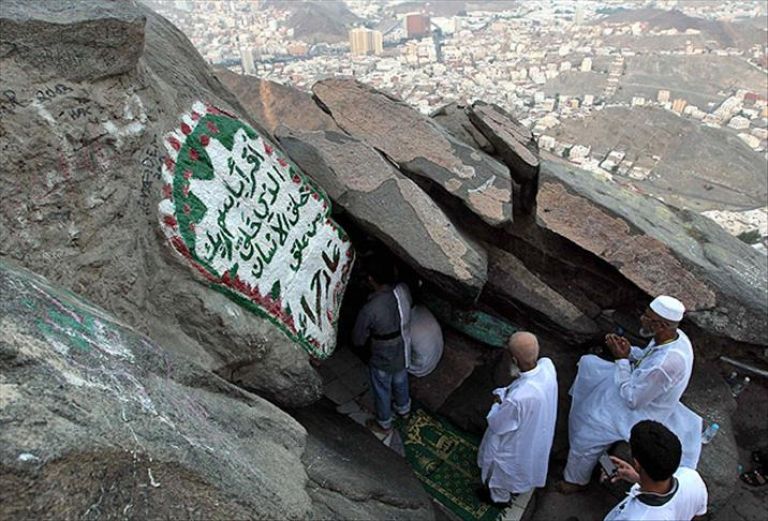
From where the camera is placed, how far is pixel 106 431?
1743mm

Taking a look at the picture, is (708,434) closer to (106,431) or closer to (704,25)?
(106,431)

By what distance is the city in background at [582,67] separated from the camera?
3438cm

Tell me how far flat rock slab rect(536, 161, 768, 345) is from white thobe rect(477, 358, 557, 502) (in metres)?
1.34

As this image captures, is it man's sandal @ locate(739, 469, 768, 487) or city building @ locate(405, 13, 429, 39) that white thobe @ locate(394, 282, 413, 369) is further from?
city building @ locate(405, 13, 429, 39)

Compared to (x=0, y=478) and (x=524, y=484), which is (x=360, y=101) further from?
(x=0, y=478)

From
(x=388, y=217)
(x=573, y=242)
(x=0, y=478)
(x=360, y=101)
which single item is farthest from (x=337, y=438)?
(x=360, y=101)

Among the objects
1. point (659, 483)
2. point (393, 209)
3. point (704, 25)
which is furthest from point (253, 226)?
point (704, 25)

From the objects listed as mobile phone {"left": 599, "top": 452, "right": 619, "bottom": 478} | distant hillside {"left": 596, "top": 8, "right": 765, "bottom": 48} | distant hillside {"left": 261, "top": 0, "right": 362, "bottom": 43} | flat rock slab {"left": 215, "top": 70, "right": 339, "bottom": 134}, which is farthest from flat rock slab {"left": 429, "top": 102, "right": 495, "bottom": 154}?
distant hillside {"left": 596, "top": 8, "right": 765, "bottom": 48}

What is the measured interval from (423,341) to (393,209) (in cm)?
128

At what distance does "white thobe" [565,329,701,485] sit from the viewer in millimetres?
3871

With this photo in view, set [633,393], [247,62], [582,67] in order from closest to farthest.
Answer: [633,393]
[247,62]
[582,67]

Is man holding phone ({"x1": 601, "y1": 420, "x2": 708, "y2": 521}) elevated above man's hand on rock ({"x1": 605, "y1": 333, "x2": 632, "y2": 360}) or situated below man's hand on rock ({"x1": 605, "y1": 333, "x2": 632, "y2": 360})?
above

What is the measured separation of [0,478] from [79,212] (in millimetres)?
1728

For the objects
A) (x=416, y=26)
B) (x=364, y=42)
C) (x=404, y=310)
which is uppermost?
(x=404, y=310)
